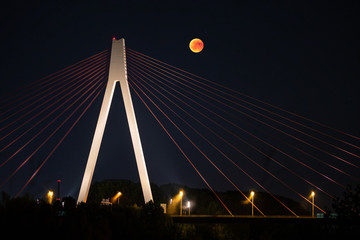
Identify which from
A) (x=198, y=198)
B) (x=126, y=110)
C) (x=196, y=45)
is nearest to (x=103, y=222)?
(x=126, y=110)

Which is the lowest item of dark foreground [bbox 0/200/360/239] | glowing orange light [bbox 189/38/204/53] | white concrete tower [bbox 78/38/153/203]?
dark foreground [bbox 0/200/360/239]

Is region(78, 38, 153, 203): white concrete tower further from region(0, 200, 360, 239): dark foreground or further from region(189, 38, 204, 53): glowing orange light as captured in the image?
region(189, 38, 204, 53): glowing orange light

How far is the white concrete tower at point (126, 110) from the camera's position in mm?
27034

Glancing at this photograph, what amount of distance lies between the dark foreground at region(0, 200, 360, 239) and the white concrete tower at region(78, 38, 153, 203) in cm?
172

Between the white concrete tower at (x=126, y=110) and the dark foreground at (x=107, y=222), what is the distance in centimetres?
172

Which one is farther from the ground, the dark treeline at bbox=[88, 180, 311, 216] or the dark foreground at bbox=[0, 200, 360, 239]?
the dark treeline at bbox=[88, 180, 311, 216]

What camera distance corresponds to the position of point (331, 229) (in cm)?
3067

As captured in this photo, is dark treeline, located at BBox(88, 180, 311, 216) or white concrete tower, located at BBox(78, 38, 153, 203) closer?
white concrete tower, located at BBox(78, 38, 153, 203)

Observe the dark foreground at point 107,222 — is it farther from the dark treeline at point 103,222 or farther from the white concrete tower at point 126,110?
the white concrete tower at point 126,110

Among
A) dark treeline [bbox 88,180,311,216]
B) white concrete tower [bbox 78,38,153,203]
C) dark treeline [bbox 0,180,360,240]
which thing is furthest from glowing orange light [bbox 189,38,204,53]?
dark treeline [bbox 88,180,311,216]

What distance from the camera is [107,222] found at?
73.4 ft

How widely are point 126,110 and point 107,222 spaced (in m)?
6.80

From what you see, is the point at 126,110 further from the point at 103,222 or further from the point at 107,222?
the point at 103,222

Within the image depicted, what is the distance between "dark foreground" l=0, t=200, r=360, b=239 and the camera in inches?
788
